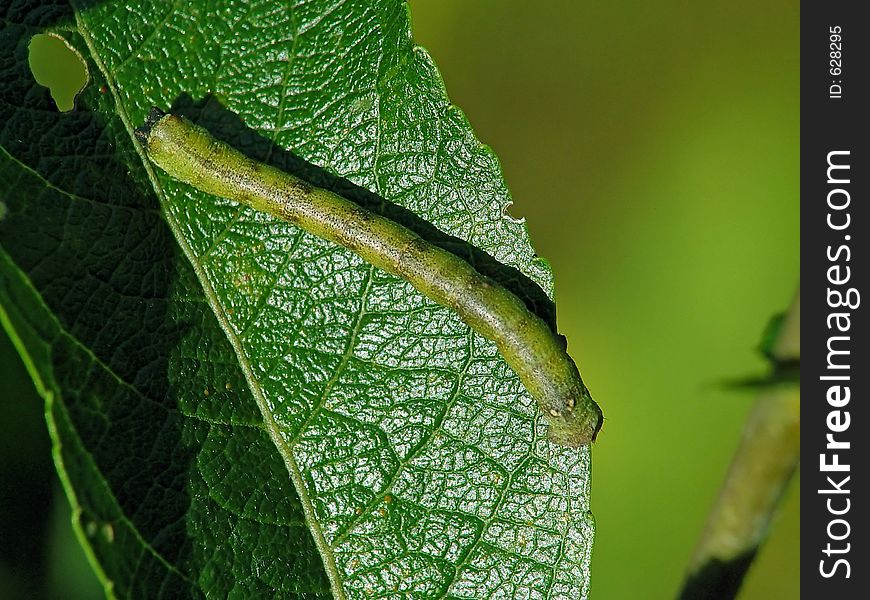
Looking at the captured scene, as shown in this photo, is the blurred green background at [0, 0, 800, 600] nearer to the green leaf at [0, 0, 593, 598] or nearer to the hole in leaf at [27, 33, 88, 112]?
the green leaf at [0, 0, 593, 598]

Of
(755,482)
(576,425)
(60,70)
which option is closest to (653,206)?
(576,425)

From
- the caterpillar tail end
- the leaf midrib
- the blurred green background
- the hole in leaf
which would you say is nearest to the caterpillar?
the caterpillar tail end

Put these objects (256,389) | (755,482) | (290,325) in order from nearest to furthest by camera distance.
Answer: (755,482) < (256,389) < (290,325)

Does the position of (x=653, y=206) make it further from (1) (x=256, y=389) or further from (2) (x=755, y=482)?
(1) (x=256, y=389)

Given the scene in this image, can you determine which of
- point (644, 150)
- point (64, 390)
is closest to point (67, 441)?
point (64, 390)

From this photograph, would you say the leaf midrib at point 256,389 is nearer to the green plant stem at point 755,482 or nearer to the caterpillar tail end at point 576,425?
the caterpillar tail end at point 576,425

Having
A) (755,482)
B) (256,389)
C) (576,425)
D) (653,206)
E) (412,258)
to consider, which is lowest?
(755,482)
